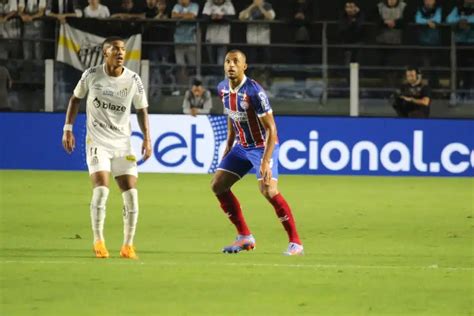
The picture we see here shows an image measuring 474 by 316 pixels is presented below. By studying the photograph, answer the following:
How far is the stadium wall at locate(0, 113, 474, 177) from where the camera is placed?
2167 cm

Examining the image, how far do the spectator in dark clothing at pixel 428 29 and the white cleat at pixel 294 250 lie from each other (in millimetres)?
12613

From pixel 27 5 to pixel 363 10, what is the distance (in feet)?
22.4

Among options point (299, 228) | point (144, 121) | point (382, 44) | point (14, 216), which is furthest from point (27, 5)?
point (144, 121)

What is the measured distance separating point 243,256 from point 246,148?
44.5 inches

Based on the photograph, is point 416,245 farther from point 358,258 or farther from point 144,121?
point 144,121

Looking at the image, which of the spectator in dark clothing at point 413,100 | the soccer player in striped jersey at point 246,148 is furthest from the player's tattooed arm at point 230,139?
the spectator in dark clothing at point 413,100

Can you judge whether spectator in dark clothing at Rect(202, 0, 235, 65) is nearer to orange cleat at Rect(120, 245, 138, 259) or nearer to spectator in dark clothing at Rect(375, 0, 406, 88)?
spectator in dark clothing at Rect(375, 0, 406, 88)

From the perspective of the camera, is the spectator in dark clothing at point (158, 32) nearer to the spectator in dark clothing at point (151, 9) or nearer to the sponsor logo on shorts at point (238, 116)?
the spectator in dark clothing at point (151, 9)

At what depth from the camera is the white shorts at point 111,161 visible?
11.4 meters

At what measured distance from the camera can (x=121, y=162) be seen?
37.6 ft

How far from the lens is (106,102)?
450 inches

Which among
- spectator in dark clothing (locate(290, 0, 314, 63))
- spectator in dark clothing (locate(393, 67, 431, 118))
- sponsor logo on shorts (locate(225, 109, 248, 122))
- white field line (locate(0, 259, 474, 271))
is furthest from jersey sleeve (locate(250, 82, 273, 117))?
spectator in dark clothing (locate(290, 0, 314, 63))

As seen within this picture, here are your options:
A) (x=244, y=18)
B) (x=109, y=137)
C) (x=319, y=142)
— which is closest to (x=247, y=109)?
(x=109, y=137)

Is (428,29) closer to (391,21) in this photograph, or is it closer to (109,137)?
(391,21)
